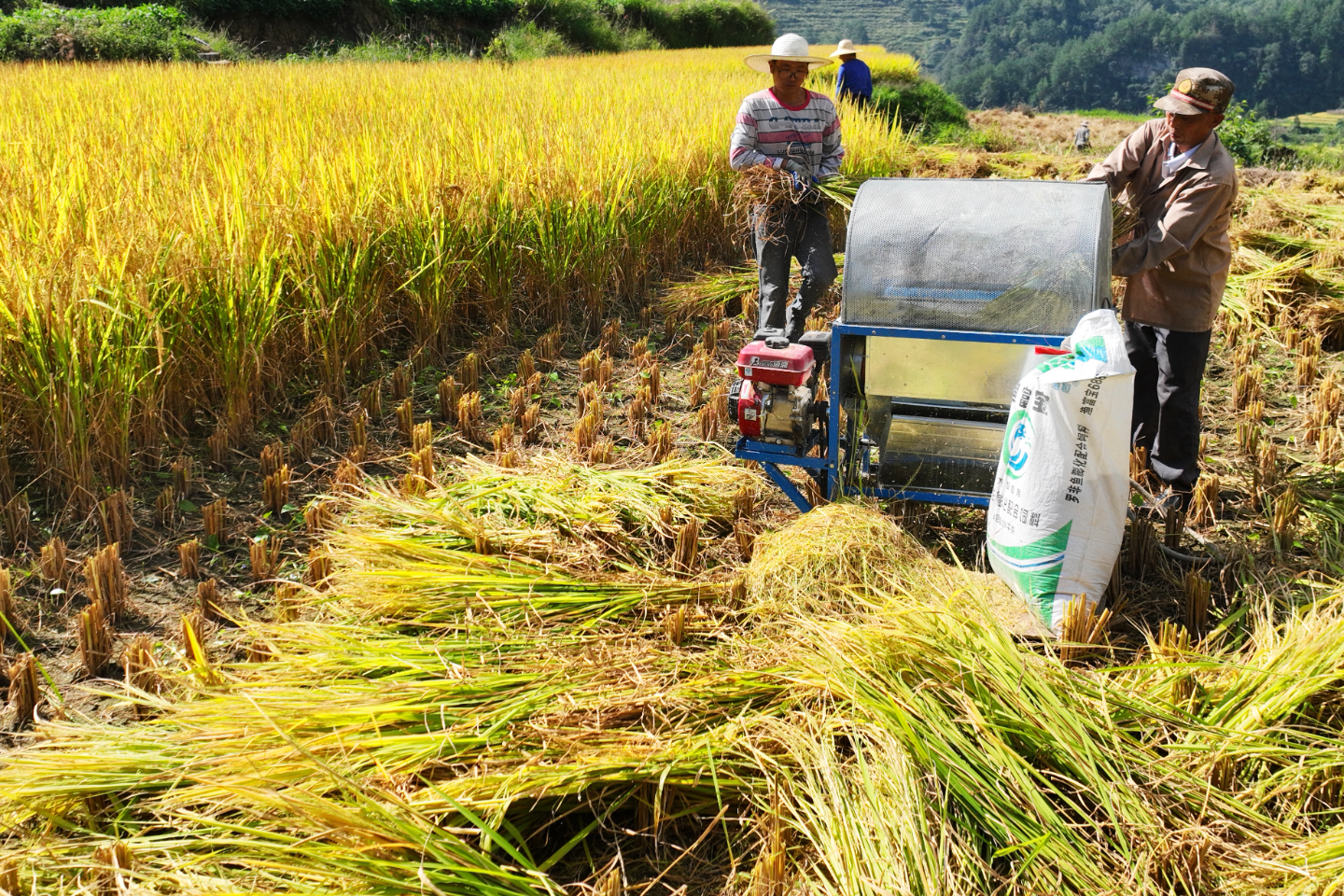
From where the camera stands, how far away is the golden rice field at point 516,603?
6.07 ft

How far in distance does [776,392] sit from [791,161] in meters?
1.63

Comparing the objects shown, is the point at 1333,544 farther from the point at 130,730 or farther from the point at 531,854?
the point at 130,730

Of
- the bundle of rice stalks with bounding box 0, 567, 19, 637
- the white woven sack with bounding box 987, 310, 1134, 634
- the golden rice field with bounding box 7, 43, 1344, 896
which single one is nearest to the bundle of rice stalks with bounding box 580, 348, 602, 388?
the golden rice field with bounding box 7, 43, 1344, 896

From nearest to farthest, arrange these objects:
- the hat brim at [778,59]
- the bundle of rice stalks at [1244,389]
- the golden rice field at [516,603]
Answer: the golden rice field at [516,603], the hat brim at [778,59], the bundle of rice stalks at [1244,389]

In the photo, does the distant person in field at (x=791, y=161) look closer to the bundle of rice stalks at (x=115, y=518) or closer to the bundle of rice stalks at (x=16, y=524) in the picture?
the bundle of rice stalks at (x=115, y=518)

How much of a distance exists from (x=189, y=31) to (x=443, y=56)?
14.6ft

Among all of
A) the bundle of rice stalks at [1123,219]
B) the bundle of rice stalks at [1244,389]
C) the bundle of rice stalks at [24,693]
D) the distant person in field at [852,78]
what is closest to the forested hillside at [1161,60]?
the distant person in field at [852,78]

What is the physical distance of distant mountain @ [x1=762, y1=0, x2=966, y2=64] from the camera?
253 feet

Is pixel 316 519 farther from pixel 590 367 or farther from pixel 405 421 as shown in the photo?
pixel 590 367

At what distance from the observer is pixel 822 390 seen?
4.53m

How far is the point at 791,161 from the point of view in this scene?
4.34 meters

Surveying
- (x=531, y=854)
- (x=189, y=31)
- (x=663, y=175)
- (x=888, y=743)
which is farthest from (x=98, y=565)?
(x=189, y=31)

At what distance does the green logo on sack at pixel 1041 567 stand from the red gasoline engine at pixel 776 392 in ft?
2.59

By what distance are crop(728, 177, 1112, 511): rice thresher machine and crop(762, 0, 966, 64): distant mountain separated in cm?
7436
